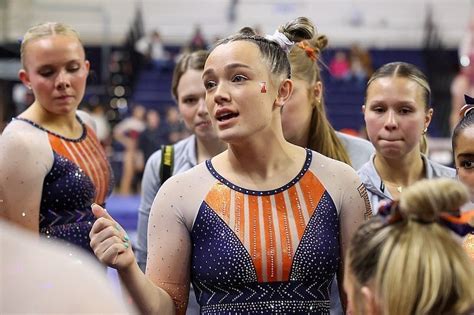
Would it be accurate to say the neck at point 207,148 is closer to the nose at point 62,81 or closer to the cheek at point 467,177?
the nose at point 62,81

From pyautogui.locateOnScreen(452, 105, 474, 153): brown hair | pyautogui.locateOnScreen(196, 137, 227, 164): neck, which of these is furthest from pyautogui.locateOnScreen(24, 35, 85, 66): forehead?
pyautogui.locateOnScreen(452, 105, 474, 153): brown hair

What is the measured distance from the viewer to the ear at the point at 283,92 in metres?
2.39

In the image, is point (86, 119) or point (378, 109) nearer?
point (378, 109)

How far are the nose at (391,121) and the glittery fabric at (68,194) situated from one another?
44.1 inches

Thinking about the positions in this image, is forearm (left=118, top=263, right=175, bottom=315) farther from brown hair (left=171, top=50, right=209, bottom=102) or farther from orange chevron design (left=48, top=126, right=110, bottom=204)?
brown hair (left=171, top=50, right=209, bottom=102)

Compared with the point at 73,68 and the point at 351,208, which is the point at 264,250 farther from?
the point at 73,68

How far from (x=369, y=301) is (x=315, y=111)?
1.59 metres

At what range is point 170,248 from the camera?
2221 millimetres

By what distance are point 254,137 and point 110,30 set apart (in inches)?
592

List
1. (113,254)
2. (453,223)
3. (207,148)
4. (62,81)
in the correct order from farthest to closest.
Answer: (207,148) → (62,81) → (113,254) → (453,223)

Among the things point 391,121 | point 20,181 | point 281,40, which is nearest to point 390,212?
point 281,40

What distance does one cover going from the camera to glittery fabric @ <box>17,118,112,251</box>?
2.97 m

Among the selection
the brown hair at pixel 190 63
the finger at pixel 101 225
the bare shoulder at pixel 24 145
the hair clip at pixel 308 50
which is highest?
the hair clip at pixel 308 50

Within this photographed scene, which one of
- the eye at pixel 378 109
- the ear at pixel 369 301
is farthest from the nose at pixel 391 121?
the ear at pixel 369 301
